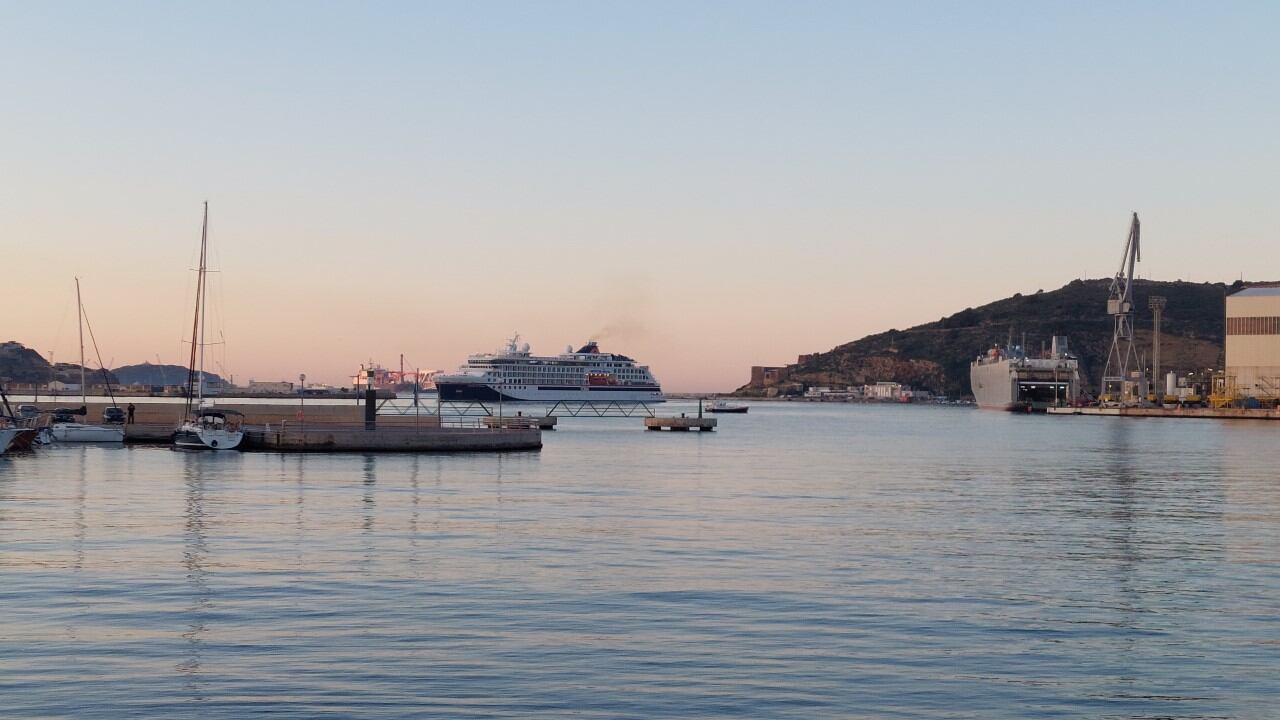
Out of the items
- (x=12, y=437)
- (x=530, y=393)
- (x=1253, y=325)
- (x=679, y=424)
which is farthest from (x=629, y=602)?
(x=530, y=393)

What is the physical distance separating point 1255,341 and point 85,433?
139639 millimetres

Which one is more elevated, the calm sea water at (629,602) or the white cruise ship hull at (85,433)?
the white cruise ship hull at (85,433)

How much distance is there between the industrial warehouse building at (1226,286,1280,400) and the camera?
158m

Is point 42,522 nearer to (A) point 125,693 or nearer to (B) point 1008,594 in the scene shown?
(A) point 125,693

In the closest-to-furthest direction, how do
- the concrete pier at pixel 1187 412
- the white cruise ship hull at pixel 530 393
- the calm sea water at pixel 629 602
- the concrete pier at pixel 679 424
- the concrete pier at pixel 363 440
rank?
the calm sea water at pixel 629 602 < the concrete pier at pixel 363 440 < the concrete pier at pixel 679 424 < the concrete pier at pixel 1187 412 < the white cruise ship hull at pixel 530 393

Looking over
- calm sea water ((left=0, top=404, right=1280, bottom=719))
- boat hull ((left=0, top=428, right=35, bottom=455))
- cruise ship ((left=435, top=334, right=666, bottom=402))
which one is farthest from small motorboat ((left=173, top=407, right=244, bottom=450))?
cruise ship ((left=435, top=334, right=666, bottom=402))

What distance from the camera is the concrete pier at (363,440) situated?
66438 millimetres

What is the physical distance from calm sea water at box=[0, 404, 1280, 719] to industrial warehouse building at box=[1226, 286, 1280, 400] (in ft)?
408

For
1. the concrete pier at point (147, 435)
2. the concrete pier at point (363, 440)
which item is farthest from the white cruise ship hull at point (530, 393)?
the concrete pier at point (363, 440)

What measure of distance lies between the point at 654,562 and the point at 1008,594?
282 inches

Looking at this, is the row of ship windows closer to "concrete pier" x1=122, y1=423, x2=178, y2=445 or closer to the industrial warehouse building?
the industrial warehouse building

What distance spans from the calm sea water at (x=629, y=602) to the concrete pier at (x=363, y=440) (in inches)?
796

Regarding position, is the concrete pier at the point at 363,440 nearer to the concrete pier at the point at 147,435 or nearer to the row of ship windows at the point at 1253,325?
the concrete pier at the point at 147,435

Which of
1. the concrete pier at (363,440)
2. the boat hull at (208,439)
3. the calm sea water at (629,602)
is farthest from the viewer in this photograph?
the concrete pier at (363,440)
